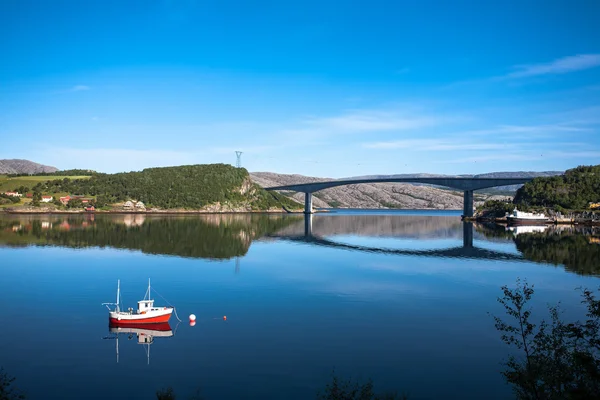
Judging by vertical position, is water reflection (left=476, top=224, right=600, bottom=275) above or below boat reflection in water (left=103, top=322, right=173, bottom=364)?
above

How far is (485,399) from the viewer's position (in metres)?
17.4

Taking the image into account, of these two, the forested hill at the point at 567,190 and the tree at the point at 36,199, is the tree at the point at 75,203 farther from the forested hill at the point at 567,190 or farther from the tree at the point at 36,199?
the forested hill at the point at 567,190

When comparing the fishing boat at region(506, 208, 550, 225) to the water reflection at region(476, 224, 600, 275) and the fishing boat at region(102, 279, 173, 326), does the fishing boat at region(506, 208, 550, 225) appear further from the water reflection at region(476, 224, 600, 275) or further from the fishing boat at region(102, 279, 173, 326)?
the fishing boat at region(102, 279, 173, 326)

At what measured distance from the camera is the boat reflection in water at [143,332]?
24.2 m

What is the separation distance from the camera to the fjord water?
737 inches

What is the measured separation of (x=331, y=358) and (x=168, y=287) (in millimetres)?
19867

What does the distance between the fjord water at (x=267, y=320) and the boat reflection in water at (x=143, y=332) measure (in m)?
0.30

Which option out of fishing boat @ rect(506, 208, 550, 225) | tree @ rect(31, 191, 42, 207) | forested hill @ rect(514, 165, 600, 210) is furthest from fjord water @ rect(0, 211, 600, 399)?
tree @ rect(31, 191, 42, 207)

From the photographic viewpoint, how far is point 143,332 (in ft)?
84.0

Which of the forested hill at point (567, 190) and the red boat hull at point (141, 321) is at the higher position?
the forested hill at point (567, 190)

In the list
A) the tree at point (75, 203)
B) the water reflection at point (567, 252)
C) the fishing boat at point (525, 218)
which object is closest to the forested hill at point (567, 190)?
the fishing boat at point (525, 218)

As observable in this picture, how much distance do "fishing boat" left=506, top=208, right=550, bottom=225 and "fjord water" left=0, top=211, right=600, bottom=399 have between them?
8187 cm

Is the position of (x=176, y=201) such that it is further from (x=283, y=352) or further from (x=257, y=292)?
(x=283, y=352)

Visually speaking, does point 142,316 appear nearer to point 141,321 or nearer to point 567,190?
point 141,321
